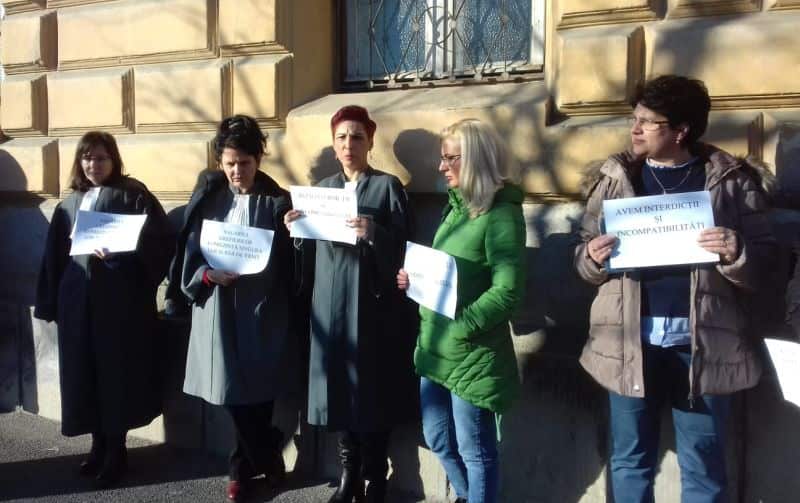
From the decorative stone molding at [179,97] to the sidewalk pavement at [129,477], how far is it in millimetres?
1865

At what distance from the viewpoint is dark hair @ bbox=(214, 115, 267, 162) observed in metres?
3.74

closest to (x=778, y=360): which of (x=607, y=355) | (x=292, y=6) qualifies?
(x=607, y=355)

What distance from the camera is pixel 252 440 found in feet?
13.1

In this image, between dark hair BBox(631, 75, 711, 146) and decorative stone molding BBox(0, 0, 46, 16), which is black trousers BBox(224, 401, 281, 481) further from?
decorative stone molding BBox(0, 0, 46, 16)

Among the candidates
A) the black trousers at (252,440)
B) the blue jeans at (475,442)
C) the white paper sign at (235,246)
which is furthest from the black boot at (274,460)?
the blue jeans at (475,442)

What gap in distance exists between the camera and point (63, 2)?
17.2 ft

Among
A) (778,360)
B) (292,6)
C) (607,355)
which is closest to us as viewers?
(778,360)

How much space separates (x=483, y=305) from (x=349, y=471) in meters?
1.27

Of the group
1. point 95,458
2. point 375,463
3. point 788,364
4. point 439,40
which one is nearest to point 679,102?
point 788,364

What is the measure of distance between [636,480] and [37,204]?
417 cm

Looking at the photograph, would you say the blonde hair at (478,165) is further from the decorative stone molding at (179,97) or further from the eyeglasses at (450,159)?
the decorative stone molding at (179,97)

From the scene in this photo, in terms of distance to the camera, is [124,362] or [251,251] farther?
[124,362]

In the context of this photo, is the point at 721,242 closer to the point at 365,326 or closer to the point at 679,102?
the point at 679,102

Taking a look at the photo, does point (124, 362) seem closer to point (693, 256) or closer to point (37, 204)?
point (37, 204)
